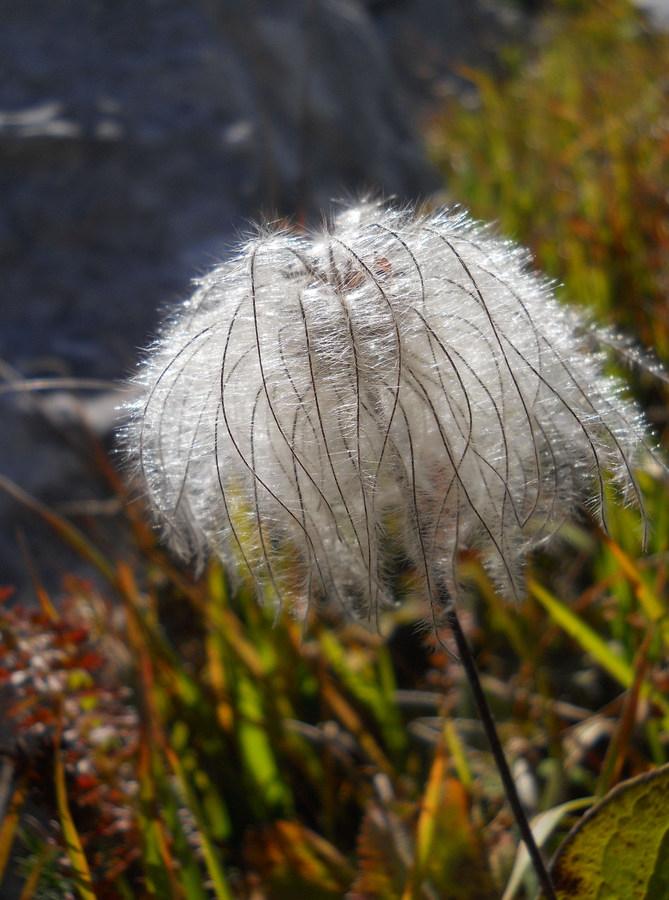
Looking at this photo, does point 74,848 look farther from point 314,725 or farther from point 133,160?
point 133,160

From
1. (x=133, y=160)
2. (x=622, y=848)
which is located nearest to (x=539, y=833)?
(x=622, y=848)

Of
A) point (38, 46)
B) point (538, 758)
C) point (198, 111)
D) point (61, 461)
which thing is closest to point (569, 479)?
point (538, 758)

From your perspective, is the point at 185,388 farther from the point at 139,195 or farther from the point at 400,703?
the point at 139,195

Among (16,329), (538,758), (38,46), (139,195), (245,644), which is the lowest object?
(538,758)

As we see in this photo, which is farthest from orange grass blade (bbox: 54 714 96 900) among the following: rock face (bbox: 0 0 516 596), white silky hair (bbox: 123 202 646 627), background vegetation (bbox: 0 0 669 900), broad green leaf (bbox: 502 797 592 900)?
rock face (bbox: 0 0 516 596)

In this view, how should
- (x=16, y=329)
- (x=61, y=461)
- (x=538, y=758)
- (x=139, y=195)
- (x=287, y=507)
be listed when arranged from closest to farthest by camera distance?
(x=287, y=507), (x=538, y=758), (x=61, y=461), (x=16, y=329), (x=139, y=195)

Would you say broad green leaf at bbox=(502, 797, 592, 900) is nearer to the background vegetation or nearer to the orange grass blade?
the background vegetation

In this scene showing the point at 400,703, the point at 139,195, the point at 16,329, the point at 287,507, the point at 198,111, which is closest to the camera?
the point at 287,507
